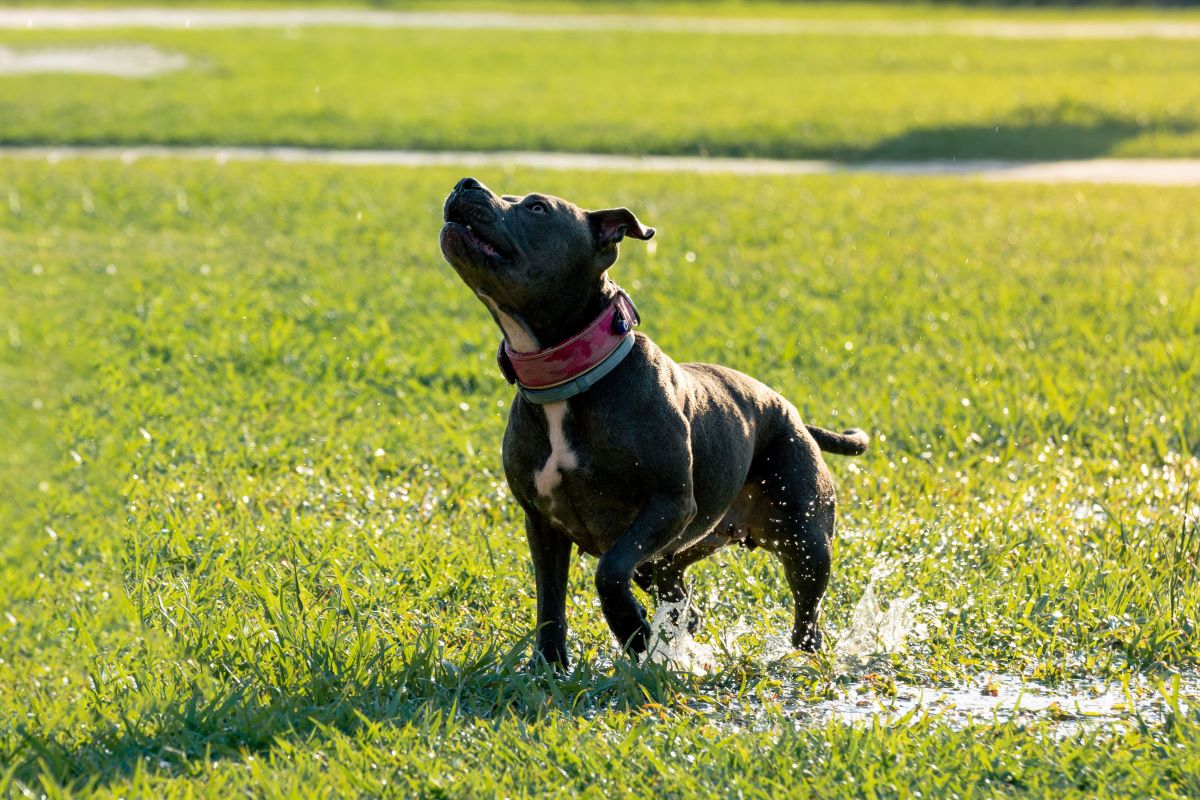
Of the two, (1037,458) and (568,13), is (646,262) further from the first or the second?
(568,13)

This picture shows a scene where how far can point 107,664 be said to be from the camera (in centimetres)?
523

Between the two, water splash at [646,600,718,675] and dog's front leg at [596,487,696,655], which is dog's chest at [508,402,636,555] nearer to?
dog's front leg at [596,487,696,655]

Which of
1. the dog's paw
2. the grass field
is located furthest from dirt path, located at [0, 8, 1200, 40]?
the dog's paw

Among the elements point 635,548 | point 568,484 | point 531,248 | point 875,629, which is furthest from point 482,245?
point 875,629

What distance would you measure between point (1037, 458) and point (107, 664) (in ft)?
13.0

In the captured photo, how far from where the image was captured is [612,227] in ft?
14.9

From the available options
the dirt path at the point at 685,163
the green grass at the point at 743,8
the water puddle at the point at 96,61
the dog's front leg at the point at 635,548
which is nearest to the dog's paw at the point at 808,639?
the dog's front leg at the point at 635,548

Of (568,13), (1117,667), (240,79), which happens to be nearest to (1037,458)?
(1117,667)

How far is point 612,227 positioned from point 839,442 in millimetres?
1368

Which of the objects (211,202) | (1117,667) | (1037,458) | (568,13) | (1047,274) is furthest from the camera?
(568,13)

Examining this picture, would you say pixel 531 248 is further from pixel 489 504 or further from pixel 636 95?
pixel 636 95

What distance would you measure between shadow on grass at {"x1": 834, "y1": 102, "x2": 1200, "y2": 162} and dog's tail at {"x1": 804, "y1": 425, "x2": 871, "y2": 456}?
11150mm

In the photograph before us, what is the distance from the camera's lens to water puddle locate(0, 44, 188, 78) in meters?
21.8

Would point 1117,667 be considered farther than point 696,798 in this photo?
Yes
